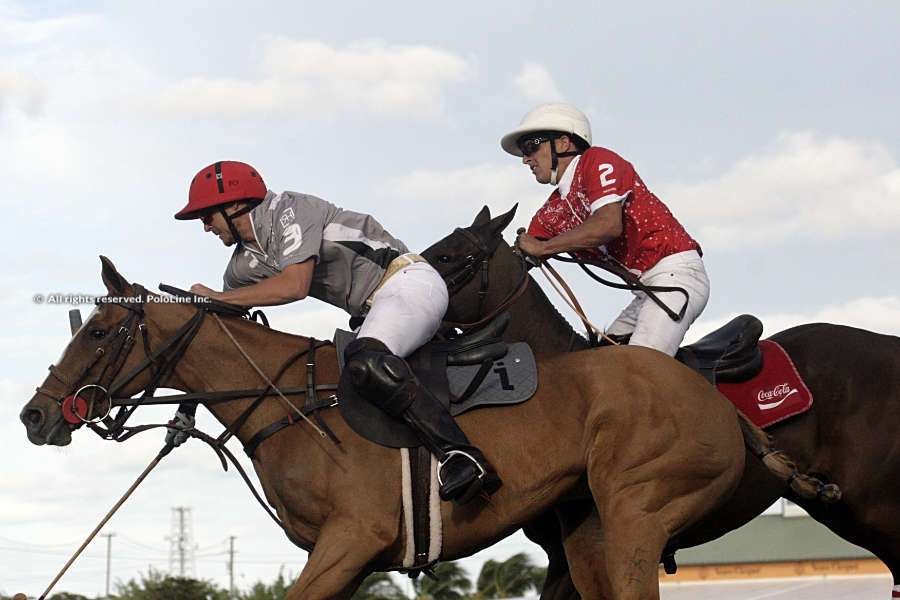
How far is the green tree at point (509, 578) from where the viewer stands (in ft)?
58.4

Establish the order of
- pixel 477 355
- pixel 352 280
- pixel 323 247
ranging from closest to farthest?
pixel 477 355 < pixel 323 247 < pixel 352 280

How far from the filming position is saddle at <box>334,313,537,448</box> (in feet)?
20.9

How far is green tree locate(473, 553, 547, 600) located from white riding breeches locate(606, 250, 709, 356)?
10816 mm

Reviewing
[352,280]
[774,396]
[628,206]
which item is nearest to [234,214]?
[352,280]

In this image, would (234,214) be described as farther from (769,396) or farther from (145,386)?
(769,396)

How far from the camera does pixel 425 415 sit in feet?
20.4

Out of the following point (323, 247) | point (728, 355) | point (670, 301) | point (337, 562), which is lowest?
point (337, 562)

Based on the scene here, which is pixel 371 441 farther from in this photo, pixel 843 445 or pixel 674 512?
pixel 843 445

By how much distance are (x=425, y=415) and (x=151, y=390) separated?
140cm

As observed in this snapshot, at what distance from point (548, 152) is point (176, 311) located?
256 centimetres

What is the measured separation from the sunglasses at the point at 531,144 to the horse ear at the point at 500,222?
1.29 feet

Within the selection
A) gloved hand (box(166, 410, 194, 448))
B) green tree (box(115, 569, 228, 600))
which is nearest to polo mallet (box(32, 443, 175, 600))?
gloved hand (box(166, 410, 194, 448))

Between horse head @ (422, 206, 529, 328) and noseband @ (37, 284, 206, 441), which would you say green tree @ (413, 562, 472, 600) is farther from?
noseband @ (37, 284, 206, 441)

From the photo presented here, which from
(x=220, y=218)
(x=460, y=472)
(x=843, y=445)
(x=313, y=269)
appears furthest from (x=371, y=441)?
(x=843, y=445)
